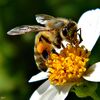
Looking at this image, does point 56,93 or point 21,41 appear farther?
point 21,41

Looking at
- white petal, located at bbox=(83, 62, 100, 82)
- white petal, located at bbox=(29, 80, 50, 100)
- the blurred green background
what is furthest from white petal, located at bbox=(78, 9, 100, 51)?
the blurred green background

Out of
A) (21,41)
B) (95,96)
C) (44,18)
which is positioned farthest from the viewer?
(21,41)

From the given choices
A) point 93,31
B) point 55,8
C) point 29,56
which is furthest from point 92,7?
point 93,31

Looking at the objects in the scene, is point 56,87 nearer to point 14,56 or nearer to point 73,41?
point 73,41

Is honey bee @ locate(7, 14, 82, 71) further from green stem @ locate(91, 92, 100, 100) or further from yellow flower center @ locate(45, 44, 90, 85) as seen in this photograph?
green stem @ locate(91, 92, 100, 100)

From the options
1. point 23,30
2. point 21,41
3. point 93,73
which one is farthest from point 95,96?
point 21,41

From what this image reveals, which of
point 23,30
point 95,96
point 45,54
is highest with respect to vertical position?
point 23,30

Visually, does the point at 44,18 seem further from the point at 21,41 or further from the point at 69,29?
the point at 21,41
